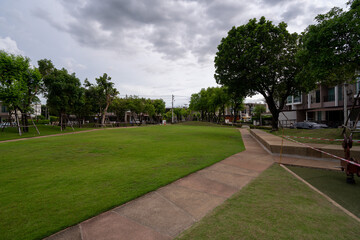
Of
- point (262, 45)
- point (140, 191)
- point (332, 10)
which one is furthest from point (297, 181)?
point (262, 45)

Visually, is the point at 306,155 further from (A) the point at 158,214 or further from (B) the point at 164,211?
(A) the point at 158,214

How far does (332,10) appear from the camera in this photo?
9805 mm

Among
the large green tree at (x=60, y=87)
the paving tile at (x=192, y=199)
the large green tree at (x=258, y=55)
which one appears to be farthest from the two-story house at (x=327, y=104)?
the large green tree at (x=60, y=87)

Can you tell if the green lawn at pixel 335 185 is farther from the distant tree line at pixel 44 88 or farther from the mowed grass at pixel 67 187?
the distant tree line at pixel 44 88

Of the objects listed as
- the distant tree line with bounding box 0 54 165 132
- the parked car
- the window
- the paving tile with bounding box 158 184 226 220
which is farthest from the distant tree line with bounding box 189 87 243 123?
the paving tile with bounding box 158 184 226 220

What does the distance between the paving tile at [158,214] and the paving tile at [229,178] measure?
1901mm

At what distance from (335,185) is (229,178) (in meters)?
2.75

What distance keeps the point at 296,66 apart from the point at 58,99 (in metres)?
31.6

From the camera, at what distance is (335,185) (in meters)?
4.51

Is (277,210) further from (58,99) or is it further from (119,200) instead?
(58,99)

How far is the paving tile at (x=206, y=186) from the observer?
395 centimetres

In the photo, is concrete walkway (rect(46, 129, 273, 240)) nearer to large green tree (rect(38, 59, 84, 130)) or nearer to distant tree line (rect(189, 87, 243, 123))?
large green tree (rect(38, 59, 84, 130))

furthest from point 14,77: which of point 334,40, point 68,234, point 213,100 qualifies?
point 213,100

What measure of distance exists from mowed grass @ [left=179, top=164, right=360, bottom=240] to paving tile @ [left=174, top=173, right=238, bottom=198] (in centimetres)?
27
